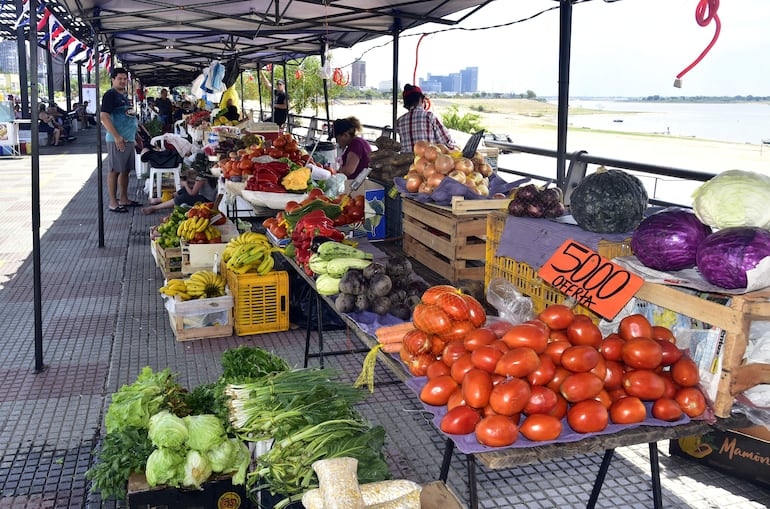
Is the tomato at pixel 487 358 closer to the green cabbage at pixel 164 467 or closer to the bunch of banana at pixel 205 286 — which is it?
the green cabbage at pixel 164 467

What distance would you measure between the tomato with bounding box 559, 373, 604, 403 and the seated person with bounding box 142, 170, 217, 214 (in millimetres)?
7955

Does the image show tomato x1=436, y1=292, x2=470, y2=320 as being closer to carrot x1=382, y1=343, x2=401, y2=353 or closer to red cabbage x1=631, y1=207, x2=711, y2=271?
carrot x1=382, y1=343, x2=401, y2=353

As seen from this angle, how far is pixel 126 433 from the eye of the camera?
3.35 metres

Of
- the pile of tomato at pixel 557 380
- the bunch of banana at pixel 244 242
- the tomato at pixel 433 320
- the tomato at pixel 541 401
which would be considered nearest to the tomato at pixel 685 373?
the pile of tomato at pixel 557 380

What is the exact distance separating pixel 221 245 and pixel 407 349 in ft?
15.0

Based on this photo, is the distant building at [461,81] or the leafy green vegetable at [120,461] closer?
the leafy green vegetable at [120,461]

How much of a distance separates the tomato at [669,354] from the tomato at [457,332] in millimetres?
741

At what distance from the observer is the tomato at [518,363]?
2.33 m

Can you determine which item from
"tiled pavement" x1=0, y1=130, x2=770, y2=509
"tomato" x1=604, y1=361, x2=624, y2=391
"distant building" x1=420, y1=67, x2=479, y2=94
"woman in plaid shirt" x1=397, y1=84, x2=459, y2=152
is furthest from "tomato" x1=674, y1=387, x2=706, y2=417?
"distant building" x1=420, y1=67, x2=479, y2=94

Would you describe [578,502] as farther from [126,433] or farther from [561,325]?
[126,433]

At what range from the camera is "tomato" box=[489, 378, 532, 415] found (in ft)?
7.41

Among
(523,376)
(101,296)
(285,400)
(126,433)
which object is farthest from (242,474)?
(101,296)

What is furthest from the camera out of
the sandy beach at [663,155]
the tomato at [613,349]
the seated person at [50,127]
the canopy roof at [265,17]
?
the seated person at [50,127]

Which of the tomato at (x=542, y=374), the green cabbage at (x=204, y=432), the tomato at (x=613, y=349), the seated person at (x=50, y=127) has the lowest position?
the green cabbage at (x=204, y=432)
